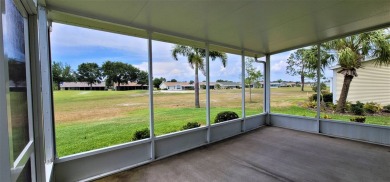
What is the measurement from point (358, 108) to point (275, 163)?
4496mm

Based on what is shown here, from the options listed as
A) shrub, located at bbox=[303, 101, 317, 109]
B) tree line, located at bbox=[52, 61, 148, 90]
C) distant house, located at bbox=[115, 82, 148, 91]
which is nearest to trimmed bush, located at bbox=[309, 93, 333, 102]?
shrub, located at bbox=[303, 101, 317, 109]

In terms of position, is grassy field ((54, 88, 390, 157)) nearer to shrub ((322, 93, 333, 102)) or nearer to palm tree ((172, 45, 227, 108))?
shrub ((322, 93, 333, 102))

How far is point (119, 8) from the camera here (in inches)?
92.2

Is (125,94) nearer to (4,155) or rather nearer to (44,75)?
(44,75)

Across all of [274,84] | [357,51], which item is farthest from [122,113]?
[357,51]

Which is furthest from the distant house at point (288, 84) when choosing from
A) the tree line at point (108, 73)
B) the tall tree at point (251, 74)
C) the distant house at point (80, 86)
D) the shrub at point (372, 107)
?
the distant house at point (80, 86)

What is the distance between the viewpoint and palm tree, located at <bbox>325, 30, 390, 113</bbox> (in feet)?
14.8

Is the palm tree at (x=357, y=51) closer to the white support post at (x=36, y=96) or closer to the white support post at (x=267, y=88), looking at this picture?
the white support post at (x=267, y=88)

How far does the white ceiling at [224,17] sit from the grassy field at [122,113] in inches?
72.0

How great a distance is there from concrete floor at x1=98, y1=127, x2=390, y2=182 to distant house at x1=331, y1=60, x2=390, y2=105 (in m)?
2.40

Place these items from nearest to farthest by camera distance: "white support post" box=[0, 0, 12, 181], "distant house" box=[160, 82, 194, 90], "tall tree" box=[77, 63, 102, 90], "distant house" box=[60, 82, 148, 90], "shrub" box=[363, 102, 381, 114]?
"white support post" box=[0, 0, 12, 181] < "distant house" box=[60, 82, 148, 90] < "tall tree" box=[77, 63, 102, 90] < "shrub" box=[363, 102, 381, 114] < "distant house" box=[160, 82, 194, 90]

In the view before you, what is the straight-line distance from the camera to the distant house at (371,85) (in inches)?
195

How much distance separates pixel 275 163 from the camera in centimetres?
301

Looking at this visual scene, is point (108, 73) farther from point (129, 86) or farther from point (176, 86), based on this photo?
point (176, 86)
